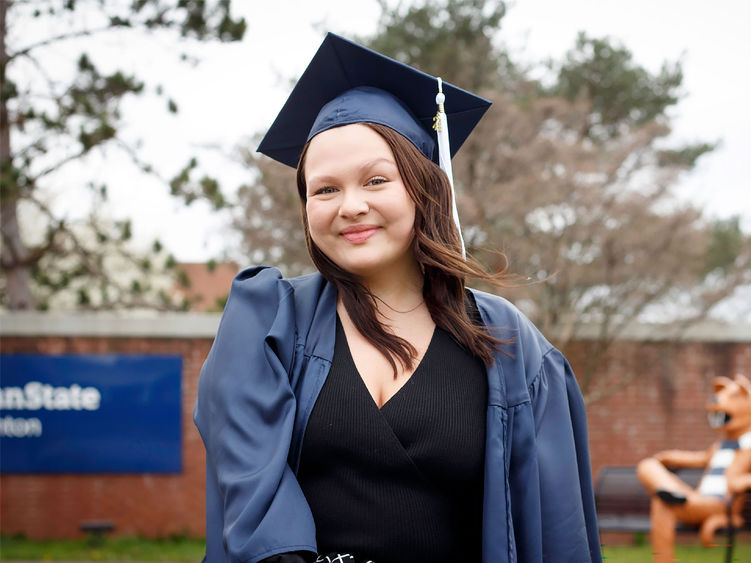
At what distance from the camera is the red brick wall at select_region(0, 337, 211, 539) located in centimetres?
771

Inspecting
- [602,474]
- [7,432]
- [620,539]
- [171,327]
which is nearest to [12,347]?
[7,432]

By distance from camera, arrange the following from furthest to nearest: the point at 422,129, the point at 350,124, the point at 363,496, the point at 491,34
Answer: the point at 491,34
the point at 422,129
the point at 350,124
the point at 363,496

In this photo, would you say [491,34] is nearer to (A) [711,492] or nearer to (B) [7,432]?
(A) [711,492]

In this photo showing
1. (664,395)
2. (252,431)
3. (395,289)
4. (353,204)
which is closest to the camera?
(252,431)

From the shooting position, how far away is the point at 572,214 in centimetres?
767

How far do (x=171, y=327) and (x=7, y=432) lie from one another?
77.3 inches

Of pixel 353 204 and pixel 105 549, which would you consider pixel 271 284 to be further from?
pixel 105 549

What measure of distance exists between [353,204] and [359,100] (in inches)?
12.1

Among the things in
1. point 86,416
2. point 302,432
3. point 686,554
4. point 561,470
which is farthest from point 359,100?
point 86,416

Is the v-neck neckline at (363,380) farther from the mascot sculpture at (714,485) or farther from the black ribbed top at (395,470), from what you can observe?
the mascot sculpture at (714,485)

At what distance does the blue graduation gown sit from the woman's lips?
185mm

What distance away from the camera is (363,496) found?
169 cm

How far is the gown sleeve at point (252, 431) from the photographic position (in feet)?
5.07

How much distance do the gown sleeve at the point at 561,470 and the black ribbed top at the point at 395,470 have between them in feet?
0.53
